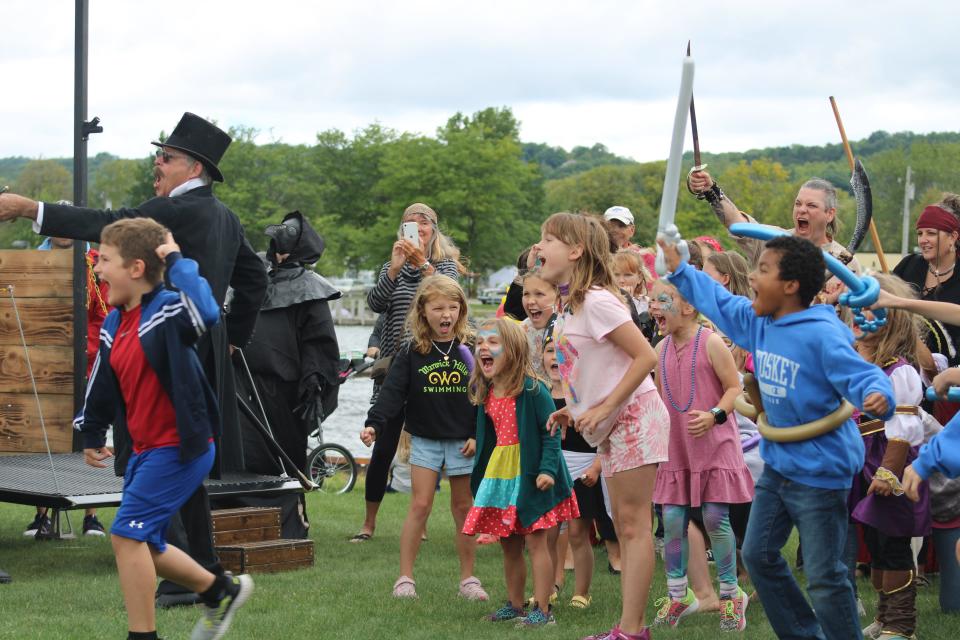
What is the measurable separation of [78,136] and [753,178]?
94200 mm

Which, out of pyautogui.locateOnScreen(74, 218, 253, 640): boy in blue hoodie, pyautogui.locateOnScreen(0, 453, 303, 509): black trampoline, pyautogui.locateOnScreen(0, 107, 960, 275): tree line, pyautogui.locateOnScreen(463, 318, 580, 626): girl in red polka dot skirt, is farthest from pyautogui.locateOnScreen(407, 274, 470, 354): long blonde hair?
pyautogui.locateOnScreen(0, 107, 960, 275): tree line

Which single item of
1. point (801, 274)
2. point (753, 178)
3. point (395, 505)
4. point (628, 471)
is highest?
point (753, 178)

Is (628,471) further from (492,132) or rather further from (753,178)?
(753,178)

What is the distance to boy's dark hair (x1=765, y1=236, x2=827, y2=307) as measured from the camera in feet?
15.7

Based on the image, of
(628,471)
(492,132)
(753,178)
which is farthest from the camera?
(753,178)

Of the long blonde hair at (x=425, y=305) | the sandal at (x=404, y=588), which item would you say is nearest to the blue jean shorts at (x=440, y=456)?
the long blonde hair at (x=425, y=305)

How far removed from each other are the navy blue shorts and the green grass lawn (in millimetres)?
902

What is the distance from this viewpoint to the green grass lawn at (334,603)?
6.02 metres

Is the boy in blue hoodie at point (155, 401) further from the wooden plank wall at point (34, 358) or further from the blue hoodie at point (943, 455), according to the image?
the wooden plank wall at point (34, 358)

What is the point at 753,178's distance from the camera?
99000 mm

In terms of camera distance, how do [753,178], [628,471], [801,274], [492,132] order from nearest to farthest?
[801,274] → [628,471] → [492,132] → [753,178]

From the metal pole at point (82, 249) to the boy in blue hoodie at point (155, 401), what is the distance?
338cm

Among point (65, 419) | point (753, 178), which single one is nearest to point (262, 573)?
point (65, 419)

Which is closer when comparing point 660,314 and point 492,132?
point 660,314
